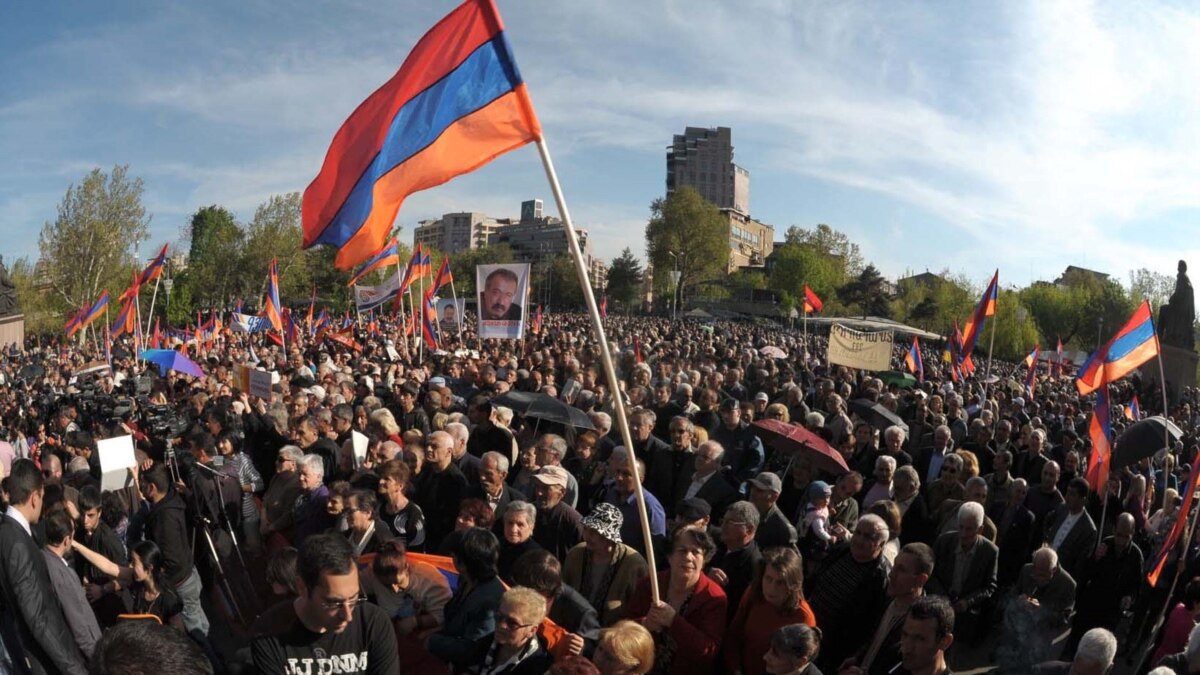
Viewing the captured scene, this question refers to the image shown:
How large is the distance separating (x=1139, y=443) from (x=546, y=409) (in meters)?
5.41

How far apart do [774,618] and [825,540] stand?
5.25 ft

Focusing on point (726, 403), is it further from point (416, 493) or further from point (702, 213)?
point (702, 213)

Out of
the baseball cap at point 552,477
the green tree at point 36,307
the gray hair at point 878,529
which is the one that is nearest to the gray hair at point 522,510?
the baseball cap at point 552,477

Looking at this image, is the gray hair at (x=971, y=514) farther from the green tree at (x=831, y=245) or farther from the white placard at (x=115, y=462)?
the green tree at (x=831, y=245)

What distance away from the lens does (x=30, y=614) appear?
371 cm

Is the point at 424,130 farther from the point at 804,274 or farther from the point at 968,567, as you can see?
the point at 804,274

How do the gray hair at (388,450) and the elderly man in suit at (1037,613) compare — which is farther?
the gray hair at (388,450)

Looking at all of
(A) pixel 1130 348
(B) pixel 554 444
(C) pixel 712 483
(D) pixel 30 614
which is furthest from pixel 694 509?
(A) pixel 1130 348

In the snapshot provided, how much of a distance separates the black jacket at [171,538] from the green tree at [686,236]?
245 feet

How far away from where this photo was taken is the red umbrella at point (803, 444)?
677 cm

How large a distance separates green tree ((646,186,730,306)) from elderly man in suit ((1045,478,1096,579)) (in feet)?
238

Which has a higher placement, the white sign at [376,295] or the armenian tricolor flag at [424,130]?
the armenian tricolor flag at [424,130]

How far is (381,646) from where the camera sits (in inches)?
126

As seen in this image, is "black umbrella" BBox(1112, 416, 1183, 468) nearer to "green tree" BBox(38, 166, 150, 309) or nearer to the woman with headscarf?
the woman with headscarf
